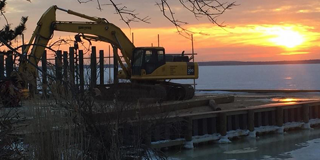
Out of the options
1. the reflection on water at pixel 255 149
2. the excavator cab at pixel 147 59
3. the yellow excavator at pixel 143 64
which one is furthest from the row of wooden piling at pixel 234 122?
the excavator cab at pixel 147 59

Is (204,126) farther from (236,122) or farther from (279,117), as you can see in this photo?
(279,117)

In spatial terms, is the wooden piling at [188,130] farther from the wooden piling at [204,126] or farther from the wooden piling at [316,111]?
the wooden piling at [316,111]

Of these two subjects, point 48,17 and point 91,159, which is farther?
point 48,17

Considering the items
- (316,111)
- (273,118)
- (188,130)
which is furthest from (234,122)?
(316,111)

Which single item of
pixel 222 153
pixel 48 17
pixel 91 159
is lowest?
pixel 222 153

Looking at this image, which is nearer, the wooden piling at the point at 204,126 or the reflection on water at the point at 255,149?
the reflection on water at the point at 255,149

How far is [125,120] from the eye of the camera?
6.71 metres

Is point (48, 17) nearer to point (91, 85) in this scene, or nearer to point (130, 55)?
point (130, 55)

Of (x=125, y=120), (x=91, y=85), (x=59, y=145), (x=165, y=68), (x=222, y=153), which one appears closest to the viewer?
(x=59, y=145)

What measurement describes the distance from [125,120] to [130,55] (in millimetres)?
13937

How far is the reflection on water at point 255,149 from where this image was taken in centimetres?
1160

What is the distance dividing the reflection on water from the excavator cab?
6.42 meters

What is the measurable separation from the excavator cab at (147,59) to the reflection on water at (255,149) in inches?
253

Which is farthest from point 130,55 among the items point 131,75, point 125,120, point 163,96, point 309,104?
point 125,120
